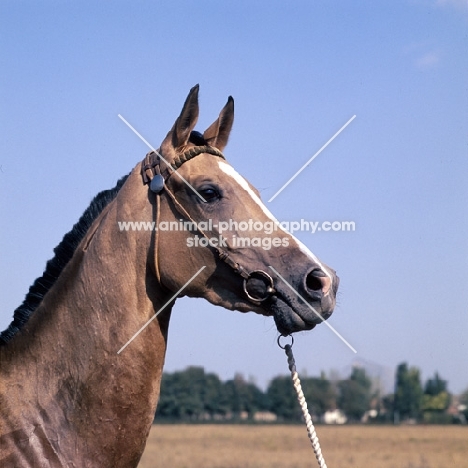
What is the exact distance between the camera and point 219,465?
33625 millimetres

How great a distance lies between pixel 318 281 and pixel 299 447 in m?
43.9

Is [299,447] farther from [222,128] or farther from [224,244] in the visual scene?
[224,244]

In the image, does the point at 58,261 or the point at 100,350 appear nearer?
the point at 100,350

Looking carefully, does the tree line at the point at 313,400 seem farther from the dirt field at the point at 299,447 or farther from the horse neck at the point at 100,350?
the horse neck at the point at 100,350

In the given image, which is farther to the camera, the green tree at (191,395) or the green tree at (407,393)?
the green tree at (407,393)

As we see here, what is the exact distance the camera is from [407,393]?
192 ft

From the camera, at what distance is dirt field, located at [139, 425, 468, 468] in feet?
115

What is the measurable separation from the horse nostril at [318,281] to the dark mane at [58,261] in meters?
1.61

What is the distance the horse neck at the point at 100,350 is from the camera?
4.45 meters

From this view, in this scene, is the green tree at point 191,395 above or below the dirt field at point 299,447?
above


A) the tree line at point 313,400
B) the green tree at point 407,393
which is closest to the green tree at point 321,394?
the tree line at point 313,400

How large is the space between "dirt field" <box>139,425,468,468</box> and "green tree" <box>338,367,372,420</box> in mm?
2089

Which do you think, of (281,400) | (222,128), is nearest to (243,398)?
(281,400)

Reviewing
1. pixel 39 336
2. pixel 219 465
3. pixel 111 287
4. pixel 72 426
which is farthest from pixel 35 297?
pixel 219 465
